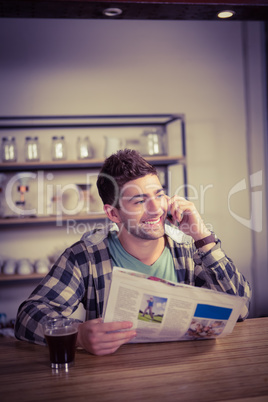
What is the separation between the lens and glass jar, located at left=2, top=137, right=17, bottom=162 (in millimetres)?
3260

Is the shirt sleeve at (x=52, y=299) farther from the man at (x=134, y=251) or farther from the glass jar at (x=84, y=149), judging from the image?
the glass jar at (x=84, y=149)

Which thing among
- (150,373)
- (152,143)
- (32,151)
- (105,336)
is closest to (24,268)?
(32,151)

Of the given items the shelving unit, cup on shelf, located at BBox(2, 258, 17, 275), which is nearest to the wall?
the shelving unit

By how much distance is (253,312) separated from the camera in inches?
149

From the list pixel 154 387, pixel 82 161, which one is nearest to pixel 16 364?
pixel 154 387

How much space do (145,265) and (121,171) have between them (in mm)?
352

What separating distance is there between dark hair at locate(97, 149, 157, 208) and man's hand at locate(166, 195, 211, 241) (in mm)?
150

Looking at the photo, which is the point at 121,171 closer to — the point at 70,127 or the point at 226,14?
the point at 226,14

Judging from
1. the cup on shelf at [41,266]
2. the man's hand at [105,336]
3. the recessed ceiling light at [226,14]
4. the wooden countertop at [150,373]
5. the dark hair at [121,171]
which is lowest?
the cup on shelf at [41,266]

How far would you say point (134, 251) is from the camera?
5.45 feet

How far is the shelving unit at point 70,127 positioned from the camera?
3.21 m

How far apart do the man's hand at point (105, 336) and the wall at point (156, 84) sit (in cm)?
238

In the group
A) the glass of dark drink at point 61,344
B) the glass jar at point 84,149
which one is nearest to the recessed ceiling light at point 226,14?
the glass of dark drink at point 61,344

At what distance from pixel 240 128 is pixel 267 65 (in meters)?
0.54
